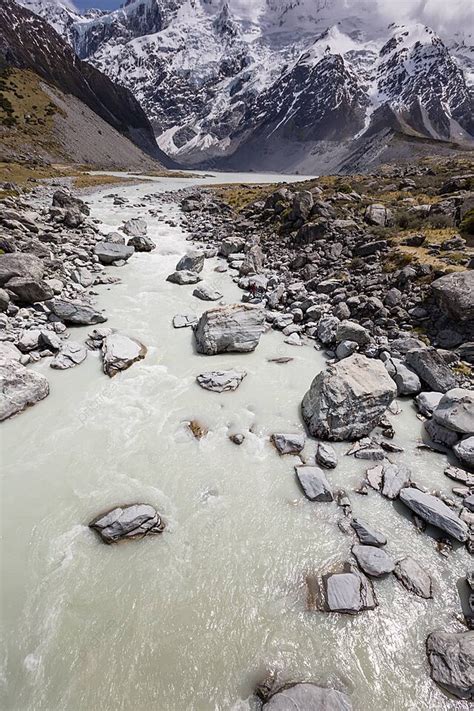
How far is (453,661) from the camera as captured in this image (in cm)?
564

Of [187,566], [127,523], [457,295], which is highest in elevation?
[457,295]

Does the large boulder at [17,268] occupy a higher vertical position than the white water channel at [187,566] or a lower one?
higher

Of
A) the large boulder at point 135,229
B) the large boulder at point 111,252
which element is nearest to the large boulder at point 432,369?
the large boulder at point 111,252

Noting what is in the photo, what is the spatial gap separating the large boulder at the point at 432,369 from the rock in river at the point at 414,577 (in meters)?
6.53

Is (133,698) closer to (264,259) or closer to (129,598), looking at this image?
(129,598)

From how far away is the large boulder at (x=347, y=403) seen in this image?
32.8ft

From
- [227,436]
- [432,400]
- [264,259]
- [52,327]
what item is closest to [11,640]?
[227,436]

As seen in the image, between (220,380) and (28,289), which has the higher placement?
(28,289)

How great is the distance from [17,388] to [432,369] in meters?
13.4

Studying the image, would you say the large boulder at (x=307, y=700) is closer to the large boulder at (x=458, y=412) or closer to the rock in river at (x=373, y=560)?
the rock in river at (x=373, y=560)

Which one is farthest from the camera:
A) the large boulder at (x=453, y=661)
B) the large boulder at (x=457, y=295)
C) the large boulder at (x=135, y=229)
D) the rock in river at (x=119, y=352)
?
the large boulder at (x=135, y=229)

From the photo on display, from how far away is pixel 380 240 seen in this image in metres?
22.1

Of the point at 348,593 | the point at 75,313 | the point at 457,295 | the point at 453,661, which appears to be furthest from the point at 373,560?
the point at 75,313

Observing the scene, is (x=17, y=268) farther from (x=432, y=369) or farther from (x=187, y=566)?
(x=432, y=369)
